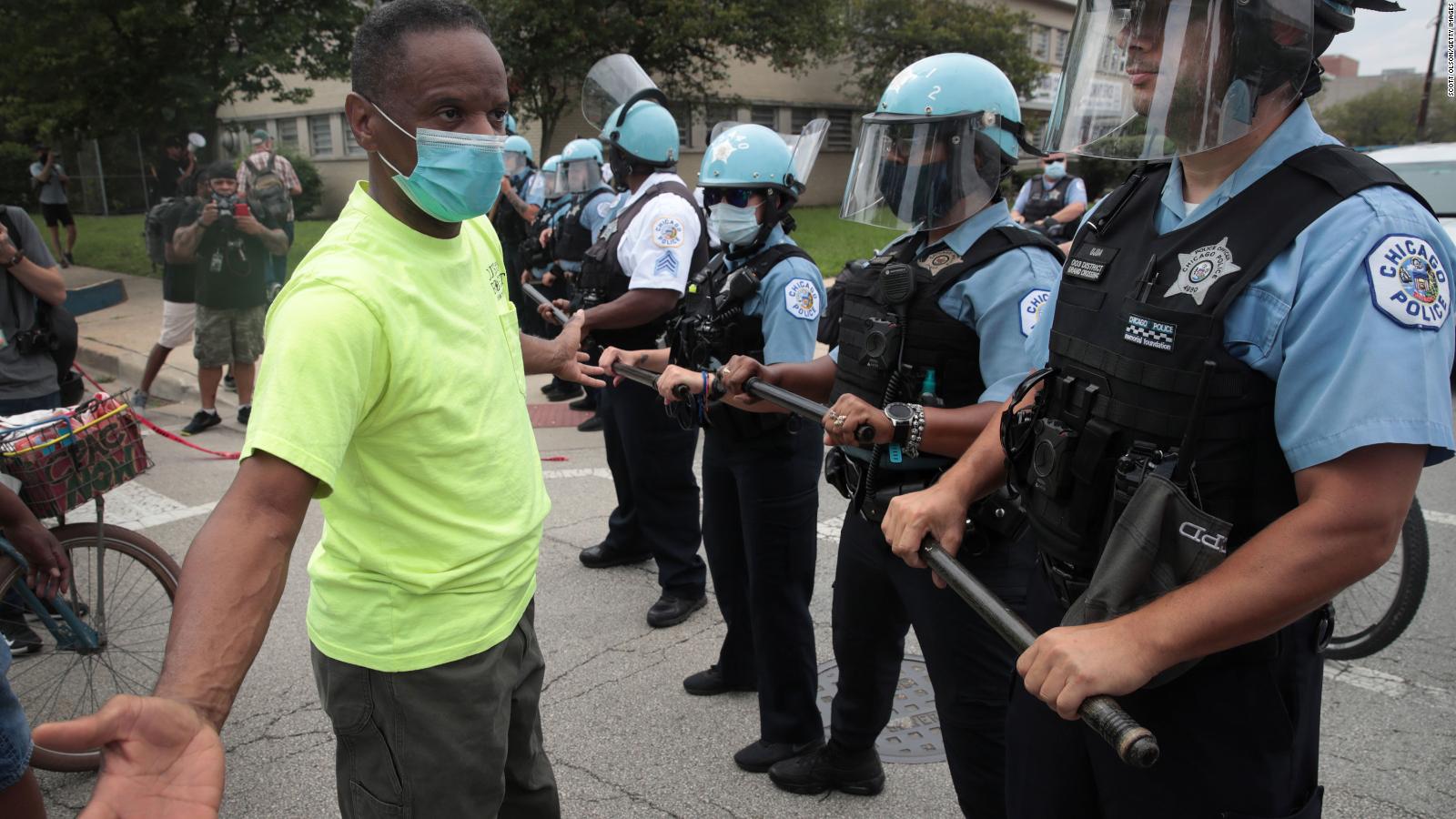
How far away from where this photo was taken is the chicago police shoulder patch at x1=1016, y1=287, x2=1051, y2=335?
2.31 m

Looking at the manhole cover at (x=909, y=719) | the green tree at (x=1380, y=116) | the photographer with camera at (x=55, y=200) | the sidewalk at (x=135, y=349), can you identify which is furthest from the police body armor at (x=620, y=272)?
the green tree at (x=1380, y=116)

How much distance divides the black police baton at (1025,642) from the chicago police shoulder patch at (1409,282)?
2.15ft

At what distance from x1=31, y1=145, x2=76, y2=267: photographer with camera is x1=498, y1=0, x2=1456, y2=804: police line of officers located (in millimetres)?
17251

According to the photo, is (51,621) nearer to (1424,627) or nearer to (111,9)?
(1424,627)

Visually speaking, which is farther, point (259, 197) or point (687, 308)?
point (259, 197)

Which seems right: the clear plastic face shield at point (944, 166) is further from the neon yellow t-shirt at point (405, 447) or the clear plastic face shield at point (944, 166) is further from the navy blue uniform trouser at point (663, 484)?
the navy blue uniform trouser at point (663, 484)

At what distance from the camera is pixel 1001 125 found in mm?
2584

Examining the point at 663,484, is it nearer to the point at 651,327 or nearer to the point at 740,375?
the point at 651,327

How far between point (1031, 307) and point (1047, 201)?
33.5ft

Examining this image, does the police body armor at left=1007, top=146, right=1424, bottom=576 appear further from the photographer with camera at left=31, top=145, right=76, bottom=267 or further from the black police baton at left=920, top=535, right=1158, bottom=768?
the photographer with camera at left=31, top=145, right=76, bottom=267

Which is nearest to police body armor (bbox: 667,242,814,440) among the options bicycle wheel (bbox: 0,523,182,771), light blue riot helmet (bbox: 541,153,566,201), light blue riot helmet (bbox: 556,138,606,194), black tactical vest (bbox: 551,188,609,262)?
bicycle wheel (bbox: 0,523,182,771)

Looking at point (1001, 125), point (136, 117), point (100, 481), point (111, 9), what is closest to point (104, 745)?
point (1001, 125)

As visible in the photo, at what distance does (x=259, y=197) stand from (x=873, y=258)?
8.78 metres

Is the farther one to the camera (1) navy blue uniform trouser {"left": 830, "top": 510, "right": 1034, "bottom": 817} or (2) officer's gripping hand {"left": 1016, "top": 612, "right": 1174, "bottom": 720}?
(1) navy blue uniform trouser {"left": 830, "top": 510, "right": 1034, "bottom": 817}
